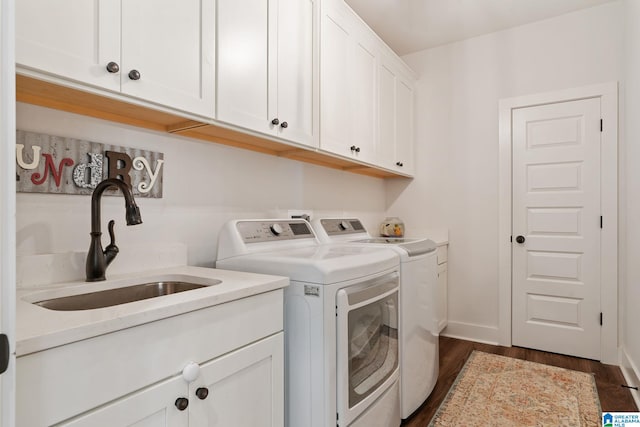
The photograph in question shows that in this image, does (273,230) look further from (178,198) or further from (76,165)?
(76,165)

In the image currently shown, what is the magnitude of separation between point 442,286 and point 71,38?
305 centimetres

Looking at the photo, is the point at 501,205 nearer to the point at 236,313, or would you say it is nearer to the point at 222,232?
the point at 222,232

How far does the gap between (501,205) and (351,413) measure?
7.70 ft

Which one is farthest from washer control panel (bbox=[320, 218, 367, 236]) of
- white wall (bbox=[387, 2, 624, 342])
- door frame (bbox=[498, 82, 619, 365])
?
door frame (bbox=[498, 82, 619, 365])

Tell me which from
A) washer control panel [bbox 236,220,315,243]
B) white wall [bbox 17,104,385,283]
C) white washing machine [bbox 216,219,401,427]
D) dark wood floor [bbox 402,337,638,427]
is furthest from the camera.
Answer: dark wood floor [bbox 402,337,638,427]

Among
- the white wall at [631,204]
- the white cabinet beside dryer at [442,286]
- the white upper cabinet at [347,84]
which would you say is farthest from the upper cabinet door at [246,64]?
the white wall at [631,204]

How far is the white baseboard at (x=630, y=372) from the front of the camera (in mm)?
2072

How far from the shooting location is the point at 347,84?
2.26 m

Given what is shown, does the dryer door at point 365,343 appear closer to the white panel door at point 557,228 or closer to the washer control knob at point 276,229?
the washer control knob at point 276,229

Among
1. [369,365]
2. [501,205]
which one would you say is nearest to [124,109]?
[369,365]

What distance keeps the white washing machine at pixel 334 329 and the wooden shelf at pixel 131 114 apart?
434mm

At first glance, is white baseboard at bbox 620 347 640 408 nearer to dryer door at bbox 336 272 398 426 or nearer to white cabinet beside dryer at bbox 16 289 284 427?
dryer door at bbox 336 272 398 426

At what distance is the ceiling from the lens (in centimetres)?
265

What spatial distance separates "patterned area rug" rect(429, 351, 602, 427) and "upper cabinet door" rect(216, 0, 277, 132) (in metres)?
1.84
